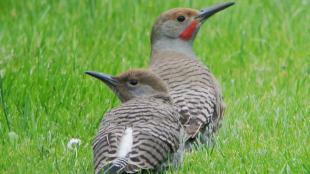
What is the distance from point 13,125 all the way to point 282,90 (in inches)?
100

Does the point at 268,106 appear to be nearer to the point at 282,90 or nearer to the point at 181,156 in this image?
the point at 282,90

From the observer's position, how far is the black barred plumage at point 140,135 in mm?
6496

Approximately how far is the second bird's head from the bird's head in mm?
1598

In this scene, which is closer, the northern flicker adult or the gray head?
the northern flicker adult

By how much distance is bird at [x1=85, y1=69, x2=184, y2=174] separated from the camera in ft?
21.4

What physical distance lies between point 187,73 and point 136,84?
862 mm

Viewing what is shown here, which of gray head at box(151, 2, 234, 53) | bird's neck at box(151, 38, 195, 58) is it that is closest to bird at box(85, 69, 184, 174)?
bird's neck at box(151, 38, 195, 58)

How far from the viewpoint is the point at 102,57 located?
1004 cm

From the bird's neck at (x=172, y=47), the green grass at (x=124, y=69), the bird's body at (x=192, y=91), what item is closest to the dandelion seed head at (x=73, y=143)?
the green grass at (x=124, y=69)

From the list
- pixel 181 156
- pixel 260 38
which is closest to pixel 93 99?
pixel 181 156

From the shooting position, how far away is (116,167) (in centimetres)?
635

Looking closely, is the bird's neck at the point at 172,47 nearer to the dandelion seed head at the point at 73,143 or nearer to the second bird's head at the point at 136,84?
the second bird's head at the point at 136,84

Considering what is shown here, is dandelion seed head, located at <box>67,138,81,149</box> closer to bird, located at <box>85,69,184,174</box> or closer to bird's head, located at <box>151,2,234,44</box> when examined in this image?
bird, located at <box>85,69,184,174</box>

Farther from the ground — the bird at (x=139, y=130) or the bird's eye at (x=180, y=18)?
the bird's eye at (x=180, y=18)
